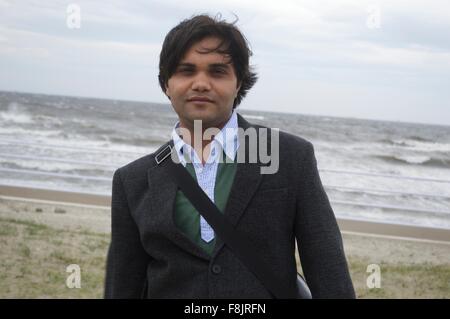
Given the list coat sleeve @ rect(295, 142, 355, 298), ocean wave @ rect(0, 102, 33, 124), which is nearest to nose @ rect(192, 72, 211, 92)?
coat sleeve @ rect(295, 142, 355, 298)

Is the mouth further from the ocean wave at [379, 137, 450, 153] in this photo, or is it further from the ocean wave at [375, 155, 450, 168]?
the ocean wave at [379, 137, 450, 153]

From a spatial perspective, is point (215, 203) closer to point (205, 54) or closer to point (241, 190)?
point (241, 190)

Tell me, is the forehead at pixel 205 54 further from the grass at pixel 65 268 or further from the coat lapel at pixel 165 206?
the grass at pixel 65 268

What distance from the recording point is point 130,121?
33.8 m

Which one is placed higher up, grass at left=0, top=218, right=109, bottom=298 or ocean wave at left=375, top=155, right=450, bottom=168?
ocean wave at left=375, top=155, right=450, bottom=168

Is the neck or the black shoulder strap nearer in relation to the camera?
the black shoulder strap

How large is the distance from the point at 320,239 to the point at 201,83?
514mm

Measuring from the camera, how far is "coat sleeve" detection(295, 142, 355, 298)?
144 centimetres

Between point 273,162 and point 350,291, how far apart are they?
1.28 ft

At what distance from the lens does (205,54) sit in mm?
1506

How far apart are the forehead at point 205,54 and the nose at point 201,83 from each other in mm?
38

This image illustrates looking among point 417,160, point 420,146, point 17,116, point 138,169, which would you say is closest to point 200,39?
point 138,169

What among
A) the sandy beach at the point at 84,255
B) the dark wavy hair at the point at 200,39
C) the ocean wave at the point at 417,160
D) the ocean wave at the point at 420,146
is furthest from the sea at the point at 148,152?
the dark wavy hair at the point at 200,39
